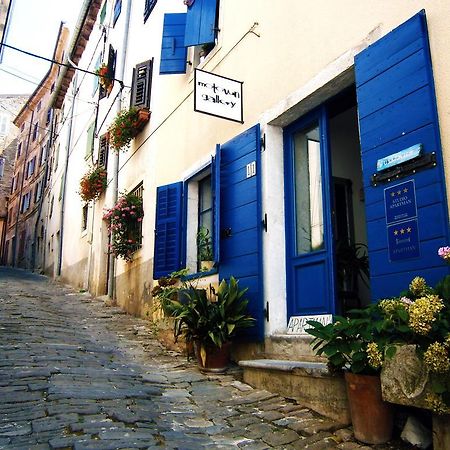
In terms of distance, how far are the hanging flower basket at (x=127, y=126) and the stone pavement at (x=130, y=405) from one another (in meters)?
4.81

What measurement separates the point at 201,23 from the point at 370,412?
602cm

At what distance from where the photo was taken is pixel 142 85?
379 inches

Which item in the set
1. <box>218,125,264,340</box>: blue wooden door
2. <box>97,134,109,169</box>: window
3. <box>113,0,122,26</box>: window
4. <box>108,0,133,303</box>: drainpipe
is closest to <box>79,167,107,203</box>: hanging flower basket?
<box>97,134,109,169</box>: window

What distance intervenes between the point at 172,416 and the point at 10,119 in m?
35.3

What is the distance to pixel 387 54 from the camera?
12.2ft

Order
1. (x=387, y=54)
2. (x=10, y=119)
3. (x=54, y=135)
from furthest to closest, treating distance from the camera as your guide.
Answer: (x=10, y=119) < (x=54, y=135) < (x=387, y=54)

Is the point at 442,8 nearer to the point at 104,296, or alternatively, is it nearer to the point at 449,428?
the point at 449,428

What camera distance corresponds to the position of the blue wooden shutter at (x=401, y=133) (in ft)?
10.4

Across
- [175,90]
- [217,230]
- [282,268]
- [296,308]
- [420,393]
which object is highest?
[175,90]

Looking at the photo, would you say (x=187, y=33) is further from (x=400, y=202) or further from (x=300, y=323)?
(x=400, y=202)

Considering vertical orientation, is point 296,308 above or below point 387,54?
below

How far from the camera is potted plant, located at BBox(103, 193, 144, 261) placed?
9.12 m

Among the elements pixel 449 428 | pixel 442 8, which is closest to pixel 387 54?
pixel 442 8

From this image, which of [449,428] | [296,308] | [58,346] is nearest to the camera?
[449,428]
